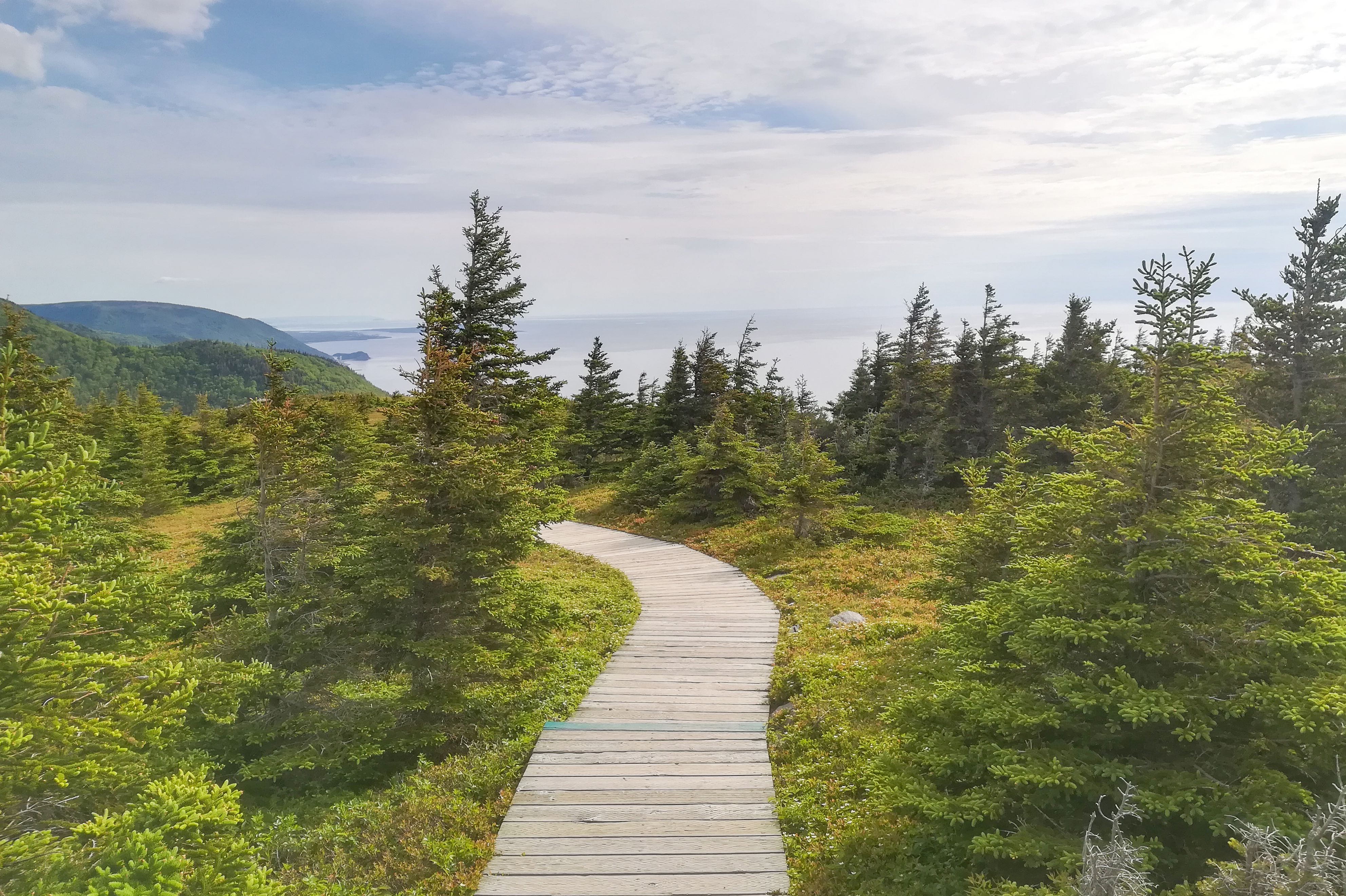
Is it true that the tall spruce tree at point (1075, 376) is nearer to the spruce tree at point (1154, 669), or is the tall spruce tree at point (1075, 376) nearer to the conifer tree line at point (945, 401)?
the conifer tree line at point (945, 401)

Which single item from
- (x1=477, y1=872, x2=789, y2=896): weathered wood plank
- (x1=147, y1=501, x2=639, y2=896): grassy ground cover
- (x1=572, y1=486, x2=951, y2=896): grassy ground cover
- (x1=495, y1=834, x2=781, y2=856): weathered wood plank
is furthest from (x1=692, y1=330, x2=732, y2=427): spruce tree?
(x1=477, y1=872, x2=789, y2=896): weathered wood plank

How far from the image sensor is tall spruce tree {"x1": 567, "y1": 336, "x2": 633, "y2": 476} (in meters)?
34.7

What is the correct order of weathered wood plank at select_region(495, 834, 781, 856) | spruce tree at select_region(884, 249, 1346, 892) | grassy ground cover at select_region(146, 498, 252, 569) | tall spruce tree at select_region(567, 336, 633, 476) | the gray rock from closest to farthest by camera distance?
1. spruce tree at select_region(884, 249, 1346, 892)
2. weathered wood plank at select_region(495, 834, 781, 856)
3. the gray rock
4. grassy ground cover at select_region(146, 498, 252, 569)
5. tall spruce tree at select_region(567, 336, 633, 476)

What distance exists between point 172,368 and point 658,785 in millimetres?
227209

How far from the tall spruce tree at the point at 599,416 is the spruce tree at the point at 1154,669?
1140 inches

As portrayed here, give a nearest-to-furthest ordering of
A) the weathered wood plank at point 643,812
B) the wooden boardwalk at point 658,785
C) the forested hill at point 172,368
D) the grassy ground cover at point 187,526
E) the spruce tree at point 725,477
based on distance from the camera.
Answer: the wooden boardwalk at point 658,785 → the weathered wood plank at point 643,812 → the grassy ground cover at point 187,526 → the spruce tree at point 725,477 → the forested hill at point 172,368

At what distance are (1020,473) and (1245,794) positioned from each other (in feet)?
19.7

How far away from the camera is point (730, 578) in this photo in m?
16.9

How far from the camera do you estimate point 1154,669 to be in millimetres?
5469

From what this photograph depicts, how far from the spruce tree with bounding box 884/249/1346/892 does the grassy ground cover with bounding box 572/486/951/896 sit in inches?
28.5

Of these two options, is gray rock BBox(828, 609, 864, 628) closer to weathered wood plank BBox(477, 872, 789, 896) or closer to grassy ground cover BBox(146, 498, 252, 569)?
weathered wood plank BBox(477, 872, 789, 896)

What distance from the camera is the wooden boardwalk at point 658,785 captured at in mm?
6293

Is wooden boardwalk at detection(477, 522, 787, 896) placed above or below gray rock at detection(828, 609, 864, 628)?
below

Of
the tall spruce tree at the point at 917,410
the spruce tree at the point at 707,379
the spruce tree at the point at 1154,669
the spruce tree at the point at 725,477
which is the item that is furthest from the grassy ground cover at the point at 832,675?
the spruce tree at the point at 707,379
